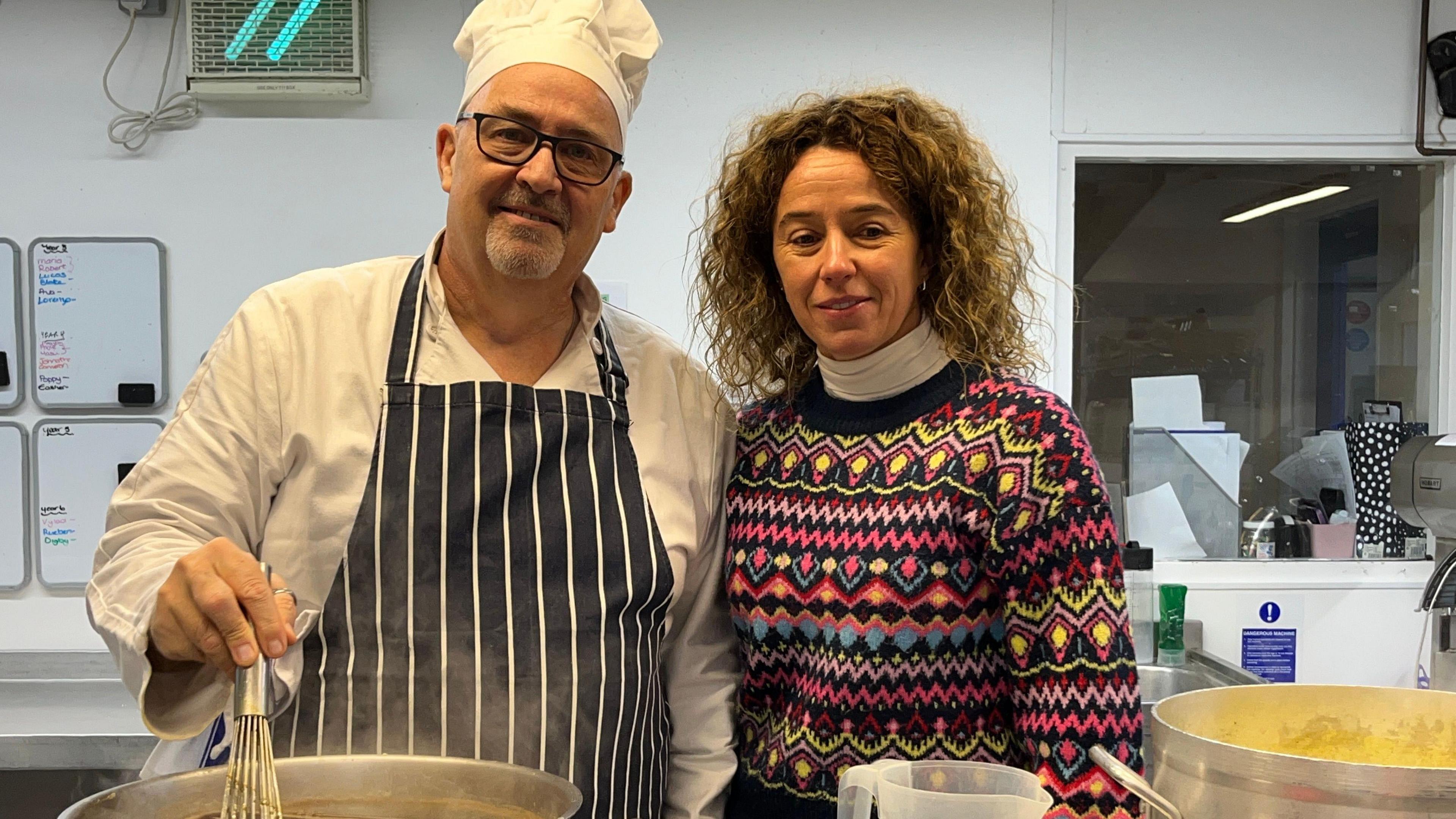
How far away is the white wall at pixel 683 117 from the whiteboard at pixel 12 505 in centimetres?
5

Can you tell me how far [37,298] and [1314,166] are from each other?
129 inches

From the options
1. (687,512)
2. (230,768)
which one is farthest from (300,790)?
(687,512)

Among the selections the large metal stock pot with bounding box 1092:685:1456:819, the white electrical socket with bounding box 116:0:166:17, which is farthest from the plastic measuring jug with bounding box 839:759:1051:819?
the white electrical socket with bounding box 116:0:166:17

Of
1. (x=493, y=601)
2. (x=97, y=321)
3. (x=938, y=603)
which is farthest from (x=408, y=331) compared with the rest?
(x=97, y=321)

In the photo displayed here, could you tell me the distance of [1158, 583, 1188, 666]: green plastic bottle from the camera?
277cm

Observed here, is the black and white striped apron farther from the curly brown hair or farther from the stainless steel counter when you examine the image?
the stainless steel counter

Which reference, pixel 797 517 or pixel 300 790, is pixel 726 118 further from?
pixel 300 790

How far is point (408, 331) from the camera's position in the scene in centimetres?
129

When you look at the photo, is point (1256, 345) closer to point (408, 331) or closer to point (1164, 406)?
point (1164, 406)

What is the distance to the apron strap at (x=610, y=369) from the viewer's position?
4.49 ft

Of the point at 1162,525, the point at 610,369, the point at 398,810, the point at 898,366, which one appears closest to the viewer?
the point at 398,810

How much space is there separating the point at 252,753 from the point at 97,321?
228 cm

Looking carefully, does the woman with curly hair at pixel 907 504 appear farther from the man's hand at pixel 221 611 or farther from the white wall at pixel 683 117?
the white wall at pixel 683 117

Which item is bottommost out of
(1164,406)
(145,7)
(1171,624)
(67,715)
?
(67,715)
